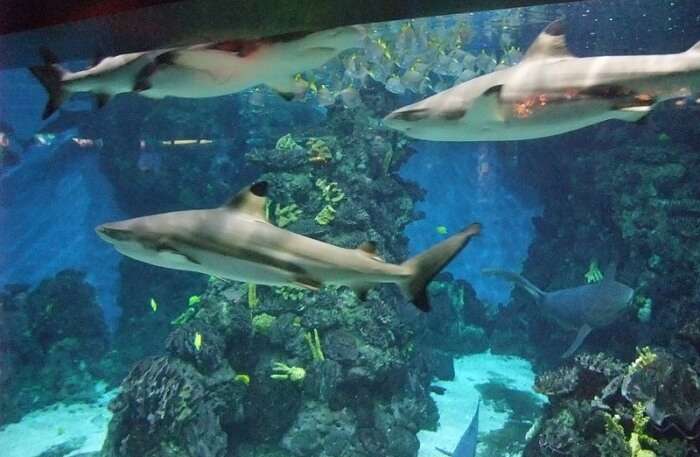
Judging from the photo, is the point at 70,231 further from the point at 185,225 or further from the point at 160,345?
the point at 185,225

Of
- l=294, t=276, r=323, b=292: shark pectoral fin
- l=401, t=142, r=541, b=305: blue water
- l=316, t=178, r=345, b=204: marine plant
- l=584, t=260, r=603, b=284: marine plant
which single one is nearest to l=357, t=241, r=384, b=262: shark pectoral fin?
l=294, t=276, r=323, b=292: shark pectoral fin

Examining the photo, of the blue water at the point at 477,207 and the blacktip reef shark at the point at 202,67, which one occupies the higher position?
the blacktip reef shark at the point at 202,67

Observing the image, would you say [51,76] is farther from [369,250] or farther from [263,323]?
[263,323]

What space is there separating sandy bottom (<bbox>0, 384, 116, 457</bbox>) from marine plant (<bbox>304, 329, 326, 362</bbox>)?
467 centimetres

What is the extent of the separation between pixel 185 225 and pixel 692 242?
10731mm

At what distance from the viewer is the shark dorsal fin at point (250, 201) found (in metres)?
2.96

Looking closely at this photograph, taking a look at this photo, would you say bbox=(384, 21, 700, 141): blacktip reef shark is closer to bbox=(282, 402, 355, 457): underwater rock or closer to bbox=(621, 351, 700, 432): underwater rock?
bbox=(621, 351, 700, 432): underwater rock

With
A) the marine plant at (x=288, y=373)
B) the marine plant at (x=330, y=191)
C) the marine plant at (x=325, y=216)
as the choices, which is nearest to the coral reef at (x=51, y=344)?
the marine plant at (x=288, y=373)

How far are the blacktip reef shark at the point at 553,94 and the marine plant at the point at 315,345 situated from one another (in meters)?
5.65

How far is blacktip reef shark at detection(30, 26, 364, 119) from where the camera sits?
265 cm

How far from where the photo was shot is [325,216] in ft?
32.4

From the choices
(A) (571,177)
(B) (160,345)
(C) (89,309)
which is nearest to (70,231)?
(C) (89,309)

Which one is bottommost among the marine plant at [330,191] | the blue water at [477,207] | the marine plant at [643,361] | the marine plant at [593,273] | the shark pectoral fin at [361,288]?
the blue water at [477,207]

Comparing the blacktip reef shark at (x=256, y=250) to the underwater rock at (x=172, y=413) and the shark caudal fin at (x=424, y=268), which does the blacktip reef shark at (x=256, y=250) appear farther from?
the underwater rock at (x=172, y=413)
